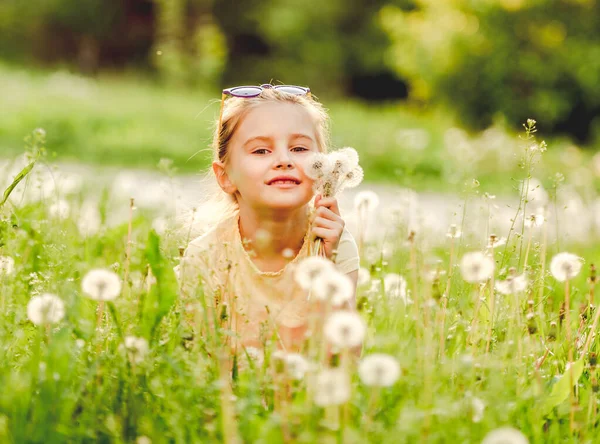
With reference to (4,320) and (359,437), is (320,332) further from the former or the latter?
(4,320)

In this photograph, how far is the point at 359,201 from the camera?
2.88 meters

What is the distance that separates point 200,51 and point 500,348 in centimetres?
1681

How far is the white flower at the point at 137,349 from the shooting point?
189 cm

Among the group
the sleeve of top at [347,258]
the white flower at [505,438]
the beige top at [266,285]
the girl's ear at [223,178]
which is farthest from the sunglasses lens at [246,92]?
the white flower at [505,438]

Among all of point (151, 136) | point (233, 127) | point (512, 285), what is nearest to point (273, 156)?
point (233, 127)

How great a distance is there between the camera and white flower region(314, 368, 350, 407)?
1448 millimetres

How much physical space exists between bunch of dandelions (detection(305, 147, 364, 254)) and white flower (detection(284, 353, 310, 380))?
60 centimetres

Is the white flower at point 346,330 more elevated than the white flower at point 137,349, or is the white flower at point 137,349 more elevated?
the white flower at point 137,349

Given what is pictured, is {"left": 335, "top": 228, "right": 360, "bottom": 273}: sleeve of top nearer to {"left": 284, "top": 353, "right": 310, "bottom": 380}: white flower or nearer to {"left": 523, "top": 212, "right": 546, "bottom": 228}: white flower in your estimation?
{"left": 523, "top": 212, "right": 546, "bottom": 228}: white flower

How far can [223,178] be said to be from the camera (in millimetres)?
2994

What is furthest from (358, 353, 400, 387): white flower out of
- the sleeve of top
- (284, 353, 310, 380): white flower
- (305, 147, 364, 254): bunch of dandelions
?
the sleeve of top

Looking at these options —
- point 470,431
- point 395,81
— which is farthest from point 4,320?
point 395,81

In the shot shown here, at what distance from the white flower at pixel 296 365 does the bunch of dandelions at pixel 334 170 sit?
1.98ft

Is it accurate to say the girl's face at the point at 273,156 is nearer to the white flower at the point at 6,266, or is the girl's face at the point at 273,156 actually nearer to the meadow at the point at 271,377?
the meadow at the point at 271,377
